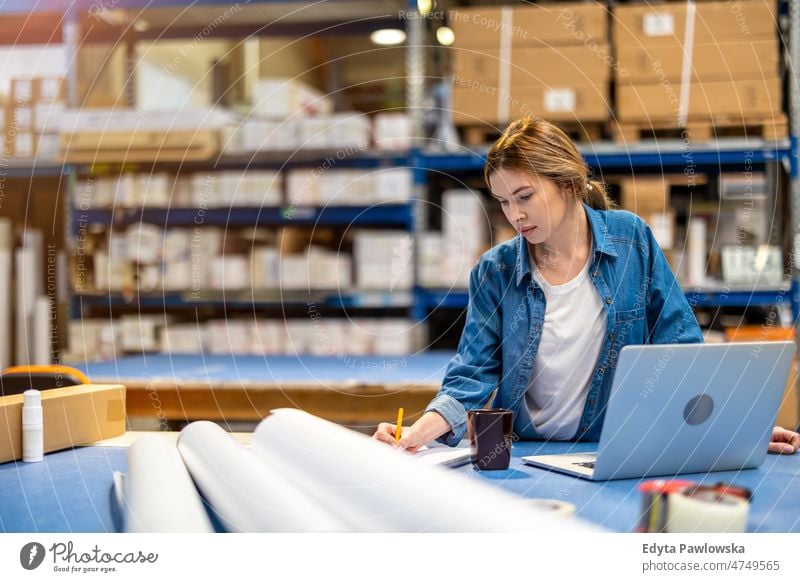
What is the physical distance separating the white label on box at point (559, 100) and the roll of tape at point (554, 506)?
2.23m

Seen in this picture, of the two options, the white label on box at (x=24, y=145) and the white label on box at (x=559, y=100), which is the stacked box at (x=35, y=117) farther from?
the white label on box at (x=559, y=100)

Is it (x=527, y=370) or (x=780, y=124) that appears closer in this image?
(x=527, y=370)

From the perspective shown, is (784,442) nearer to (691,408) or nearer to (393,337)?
(691,408)

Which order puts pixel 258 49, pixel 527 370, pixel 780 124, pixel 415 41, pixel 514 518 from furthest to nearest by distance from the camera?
1. pixel 258 49
2. pixel 415 41
3. pixel 780 124
4. pixel 527 370
5. pixel 514 518

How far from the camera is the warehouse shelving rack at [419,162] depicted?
9.93 ft

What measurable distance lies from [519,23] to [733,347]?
2.26 metres

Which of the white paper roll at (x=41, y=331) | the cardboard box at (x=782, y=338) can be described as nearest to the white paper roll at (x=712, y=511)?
the cardboard box at (x=782, y=338)

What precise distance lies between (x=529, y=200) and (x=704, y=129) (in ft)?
5.80

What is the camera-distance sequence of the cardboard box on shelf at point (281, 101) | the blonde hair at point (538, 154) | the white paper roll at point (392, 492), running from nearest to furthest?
1. the white paper roll at point (392, 492)
2. the blonde hair at point (538, 154)
3. the cardboard box on shelf at point (281, 101)

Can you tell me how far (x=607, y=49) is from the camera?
302 cm

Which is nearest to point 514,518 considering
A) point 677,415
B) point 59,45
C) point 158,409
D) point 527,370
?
point 677,415

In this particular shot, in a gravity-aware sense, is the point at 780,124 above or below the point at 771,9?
below

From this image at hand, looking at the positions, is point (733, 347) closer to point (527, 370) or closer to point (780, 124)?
point (527, 370)

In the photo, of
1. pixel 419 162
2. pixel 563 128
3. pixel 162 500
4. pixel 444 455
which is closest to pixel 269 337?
pixel 419 162
